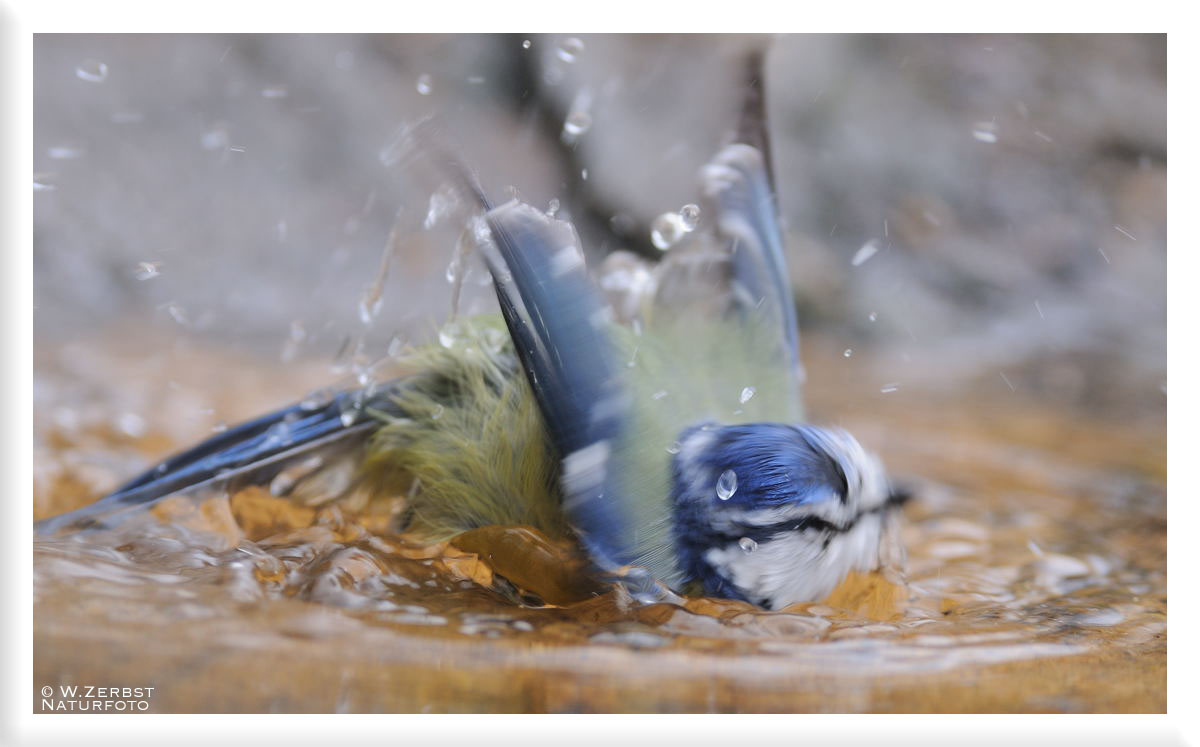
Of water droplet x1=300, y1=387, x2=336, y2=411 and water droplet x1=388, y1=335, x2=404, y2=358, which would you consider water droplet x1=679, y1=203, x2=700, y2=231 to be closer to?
water droplet x1=388, y1=335, x2=404, y2=358

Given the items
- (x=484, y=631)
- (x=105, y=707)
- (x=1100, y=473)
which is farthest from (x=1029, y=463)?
(x=105, y=707)

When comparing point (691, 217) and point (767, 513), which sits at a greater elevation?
point (691, 217)

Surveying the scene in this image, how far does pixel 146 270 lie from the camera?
3.30 metres

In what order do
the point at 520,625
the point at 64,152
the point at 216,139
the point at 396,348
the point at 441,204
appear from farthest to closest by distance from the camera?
the point at 216,139 < the point at 64,152 < the point at 396,348 < the point at 441,204 < the point at 520,625

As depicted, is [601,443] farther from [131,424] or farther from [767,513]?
[131,424]

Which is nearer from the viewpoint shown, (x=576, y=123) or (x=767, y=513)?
(x=767, y=513)

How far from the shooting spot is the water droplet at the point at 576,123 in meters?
3.56

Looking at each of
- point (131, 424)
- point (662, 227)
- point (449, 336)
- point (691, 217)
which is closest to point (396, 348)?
point (449, 336)

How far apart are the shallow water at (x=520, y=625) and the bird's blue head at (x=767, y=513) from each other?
0.04 metres

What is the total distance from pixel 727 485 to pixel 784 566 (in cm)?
13

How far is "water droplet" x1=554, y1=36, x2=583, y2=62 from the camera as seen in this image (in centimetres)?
321

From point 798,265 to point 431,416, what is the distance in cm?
229

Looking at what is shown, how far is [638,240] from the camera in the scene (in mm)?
3615
